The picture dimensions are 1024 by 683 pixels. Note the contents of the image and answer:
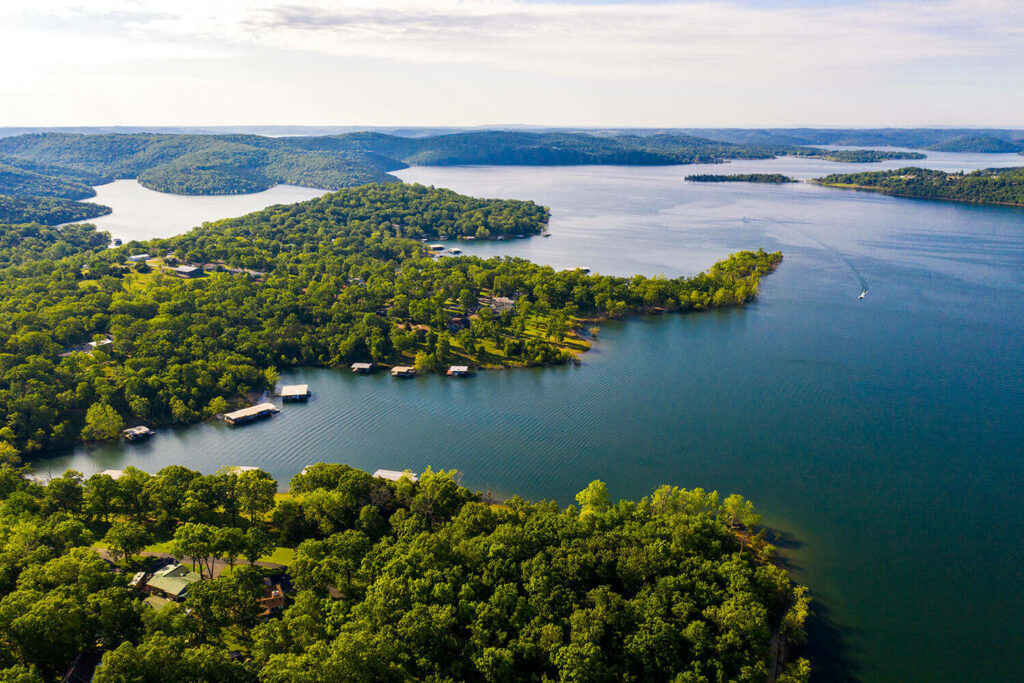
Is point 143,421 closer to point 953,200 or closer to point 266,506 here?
point 266,506

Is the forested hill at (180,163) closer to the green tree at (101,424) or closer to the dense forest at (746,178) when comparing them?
the dense forest at (746,178)

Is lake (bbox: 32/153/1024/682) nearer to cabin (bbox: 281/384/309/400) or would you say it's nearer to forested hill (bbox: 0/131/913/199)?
cabin (bbox: 281/384/309/400)

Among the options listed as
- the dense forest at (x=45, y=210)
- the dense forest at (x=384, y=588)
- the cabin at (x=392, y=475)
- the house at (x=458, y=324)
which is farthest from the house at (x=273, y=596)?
the dense forest at (x=45, y=210)

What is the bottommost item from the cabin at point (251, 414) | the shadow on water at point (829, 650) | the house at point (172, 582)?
the shadow on water at point (829, 650)

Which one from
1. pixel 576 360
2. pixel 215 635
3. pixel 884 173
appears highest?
pixel 884 173

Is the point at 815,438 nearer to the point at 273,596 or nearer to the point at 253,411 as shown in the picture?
the point at 273,596

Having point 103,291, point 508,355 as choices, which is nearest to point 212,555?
point 508,355
